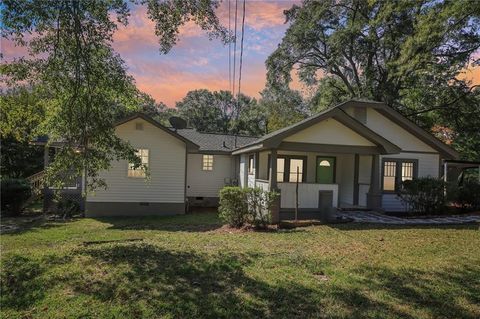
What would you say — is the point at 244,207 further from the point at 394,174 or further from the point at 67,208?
the point at 394,174

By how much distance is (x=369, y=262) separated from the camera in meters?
6.95

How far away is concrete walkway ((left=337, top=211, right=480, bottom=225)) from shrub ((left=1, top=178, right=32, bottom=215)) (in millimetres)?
13878

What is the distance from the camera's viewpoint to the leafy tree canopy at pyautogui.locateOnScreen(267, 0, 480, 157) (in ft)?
70.0

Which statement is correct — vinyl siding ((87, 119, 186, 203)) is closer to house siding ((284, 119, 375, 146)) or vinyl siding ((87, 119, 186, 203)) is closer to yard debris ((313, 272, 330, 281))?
house siding ((284, 119, 375, 146))

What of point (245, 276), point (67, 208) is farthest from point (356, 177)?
point (67, 208)

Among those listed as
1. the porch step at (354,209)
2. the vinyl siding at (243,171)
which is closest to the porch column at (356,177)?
the porch step at (354,209)

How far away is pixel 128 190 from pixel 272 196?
22.8ft

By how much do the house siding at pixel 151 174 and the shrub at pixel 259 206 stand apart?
5366mm

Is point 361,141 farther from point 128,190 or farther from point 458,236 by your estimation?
point 128,190

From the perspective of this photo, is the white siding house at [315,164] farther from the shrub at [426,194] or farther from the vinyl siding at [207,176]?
the vinyl siding at [207,176]

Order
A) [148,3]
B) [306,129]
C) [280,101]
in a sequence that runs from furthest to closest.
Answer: [280,101] → [306,129] → [148,3]

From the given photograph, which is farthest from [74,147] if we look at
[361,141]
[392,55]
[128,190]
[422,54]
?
[392,55]

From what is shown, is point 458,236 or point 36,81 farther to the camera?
point 458,236

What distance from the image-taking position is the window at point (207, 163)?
1936 centimetres
